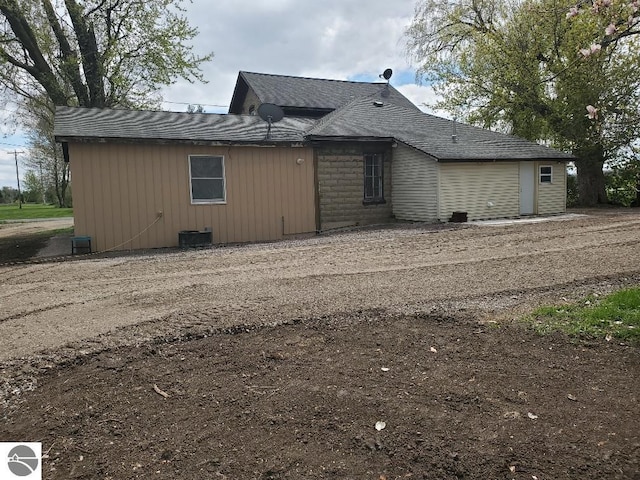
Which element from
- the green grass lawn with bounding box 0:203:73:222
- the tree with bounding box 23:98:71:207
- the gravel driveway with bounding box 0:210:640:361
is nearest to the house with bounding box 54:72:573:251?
the gravel driveway with bounding box 0:210:640:361

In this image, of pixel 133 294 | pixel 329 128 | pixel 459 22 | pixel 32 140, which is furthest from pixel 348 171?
pixel 32 140

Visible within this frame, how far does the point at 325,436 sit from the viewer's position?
281cm

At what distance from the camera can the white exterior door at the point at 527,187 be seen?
17.4 m

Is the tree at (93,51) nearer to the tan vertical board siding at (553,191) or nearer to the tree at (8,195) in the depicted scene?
the tan vertical board siding at (553,191)

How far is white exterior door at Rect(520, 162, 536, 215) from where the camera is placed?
1736cm

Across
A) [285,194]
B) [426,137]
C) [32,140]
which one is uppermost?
[32,140]

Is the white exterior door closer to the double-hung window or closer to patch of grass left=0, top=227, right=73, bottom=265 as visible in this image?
the double-hung window

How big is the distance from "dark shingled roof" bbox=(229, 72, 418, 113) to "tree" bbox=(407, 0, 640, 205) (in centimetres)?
371

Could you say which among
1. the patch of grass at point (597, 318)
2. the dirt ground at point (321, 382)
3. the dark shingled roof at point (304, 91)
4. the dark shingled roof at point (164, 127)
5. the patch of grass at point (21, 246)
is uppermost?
the dark shingled roof at point (304, 91)

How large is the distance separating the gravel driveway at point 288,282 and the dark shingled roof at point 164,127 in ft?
10.7

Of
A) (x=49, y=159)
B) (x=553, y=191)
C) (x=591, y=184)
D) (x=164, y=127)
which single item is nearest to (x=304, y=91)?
(x=164, y=127)

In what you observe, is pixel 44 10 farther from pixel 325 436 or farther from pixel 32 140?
pixel 32 140

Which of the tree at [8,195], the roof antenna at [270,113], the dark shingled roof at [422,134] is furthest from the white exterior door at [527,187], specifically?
the tree at [8,195]

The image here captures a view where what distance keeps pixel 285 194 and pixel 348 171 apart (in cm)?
258
